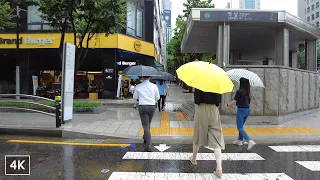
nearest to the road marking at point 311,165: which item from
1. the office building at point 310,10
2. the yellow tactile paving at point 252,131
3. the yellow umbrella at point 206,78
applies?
the yellow umbrella at point 206,78

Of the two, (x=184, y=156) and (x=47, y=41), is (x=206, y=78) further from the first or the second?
(x=47, y=41)

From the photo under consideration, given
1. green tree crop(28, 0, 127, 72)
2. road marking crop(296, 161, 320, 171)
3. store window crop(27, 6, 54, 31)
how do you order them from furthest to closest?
1. store window crop(27, 6, 54, 31)
2. green tree crop(28, 0, 127, 72)
3. road marking crop(296, 161, 320, 171)

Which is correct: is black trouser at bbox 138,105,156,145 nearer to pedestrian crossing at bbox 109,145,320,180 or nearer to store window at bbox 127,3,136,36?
pedestrian crossing at bbox 109,145,320,180

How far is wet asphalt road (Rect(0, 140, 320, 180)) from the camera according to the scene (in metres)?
5.55

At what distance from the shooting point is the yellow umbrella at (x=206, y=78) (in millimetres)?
5047

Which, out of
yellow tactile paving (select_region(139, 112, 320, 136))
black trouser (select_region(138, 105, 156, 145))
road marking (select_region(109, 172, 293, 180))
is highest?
black trouser (select_region(138, 105, 156, 145))

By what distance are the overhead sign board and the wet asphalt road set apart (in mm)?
6250

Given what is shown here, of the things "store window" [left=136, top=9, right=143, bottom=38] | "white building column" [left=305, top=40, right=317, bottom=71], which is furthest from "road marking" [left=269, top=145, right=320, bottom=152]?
"store window" [left=136, top=9, right=143, bottom=38]

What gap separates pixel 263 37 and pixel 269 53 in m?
7.14

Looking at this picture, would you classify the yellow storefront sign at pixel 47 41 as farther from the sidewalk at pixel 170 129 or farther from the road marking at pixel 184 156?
the road marking at pixel 184 156

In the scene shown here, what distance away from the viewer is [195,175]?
5539 millimetres

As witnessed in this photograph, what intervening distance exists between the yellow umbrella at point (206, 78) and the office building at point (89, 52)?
1780cm

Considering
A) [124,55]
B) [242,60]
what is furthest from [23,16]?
[242,60]

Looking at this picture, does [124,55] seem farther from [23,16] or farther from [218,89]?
[218,89]
